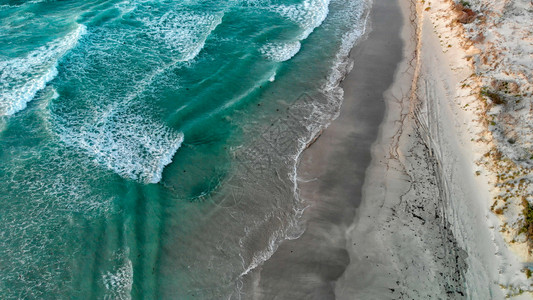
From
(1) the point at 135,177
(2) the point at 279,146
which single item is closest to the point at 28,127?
(1) the point at 135,177

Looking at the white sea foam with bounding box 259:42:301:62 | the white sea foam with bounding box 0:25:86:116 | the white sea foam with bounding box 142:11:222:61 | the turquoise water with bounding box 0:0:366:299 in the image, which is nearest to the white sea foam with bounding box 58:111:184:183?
the turquoise water with bounding box 0:0:366:299

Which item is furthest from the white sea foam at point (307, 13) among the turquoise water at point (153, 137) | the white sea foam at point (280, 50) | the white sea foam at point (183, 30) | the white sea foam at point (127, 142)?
the white sea foam at point (127, 142)

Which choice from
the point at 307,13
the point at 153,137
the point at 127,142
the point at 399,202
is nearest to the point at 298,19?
the point at 307,13

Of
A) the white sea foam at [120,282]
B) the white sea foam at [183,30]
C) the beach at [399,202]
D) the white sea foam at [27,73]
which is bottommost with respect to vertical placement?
the white sea foam at [120,282]

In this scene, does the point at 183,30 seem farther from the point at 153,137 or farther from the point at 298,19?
the point at 153,137

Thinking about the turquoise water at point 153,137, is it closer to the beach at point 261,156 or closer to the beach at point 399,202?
the beach at point 261,156

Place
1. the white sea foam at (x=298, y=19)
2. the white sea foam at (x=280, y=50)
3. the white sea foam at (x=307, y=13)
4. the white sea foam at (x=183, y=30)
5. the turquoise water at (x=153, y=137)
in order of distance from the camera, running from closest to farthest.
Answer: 1. the turquoise water at (x=153, y=137)
2. the white sea foam at (x=183, y=30)
3. the white sea foam at (x=280, y=50)
4. the white sea foam at (x=298, y=19)
5. the white sea foam at (x=307, y=13)
